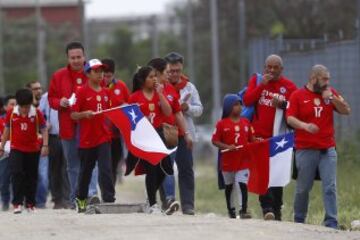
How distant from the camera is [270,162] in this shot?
17234 mm

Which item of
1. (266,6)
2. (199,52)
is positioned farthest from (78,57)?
(199,52)

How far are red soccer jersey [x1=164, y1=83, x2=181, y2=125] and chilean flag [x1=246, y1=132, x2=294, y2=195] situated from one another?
1.01 m

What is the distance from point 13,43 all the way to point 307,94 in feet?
214

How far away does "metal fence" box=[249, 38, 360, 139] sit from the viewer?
28.1m

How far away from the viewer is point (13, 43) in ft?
264

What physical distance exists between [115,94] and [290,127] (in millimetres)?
2822

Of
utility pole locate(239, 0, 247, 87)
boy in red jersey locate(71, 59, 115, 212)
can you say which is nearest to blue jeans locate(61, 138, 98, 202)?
boy in red jersey locate(71, 59, 115, 212)

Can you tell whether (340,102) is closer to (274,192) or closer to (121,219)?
(274,192)

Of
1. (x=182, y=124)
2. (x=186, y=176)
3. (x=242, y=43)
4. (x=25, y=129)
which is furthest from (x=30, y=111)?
(x=242, y=43)

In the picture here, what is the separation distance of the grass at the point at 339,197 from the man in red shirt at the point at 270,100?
2.74 feet

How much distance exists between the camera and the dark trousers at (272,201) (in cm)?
1719

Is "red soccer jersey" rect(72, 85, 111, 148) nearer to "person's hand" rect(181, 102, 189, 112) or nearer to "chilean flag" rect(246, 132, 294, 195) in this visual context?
"person's hand" rect(181, 102, 189, 112)

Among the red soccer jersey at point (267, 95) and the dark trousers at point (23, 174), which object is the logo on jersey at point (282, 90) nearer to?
the red soccer jersey at point (267, 95)

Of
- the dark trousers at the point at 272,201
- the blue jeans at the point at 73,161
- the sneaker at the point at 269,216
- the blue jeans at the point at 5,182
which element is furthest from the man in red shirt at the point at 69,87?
the blue jeans at the point at 5,182
